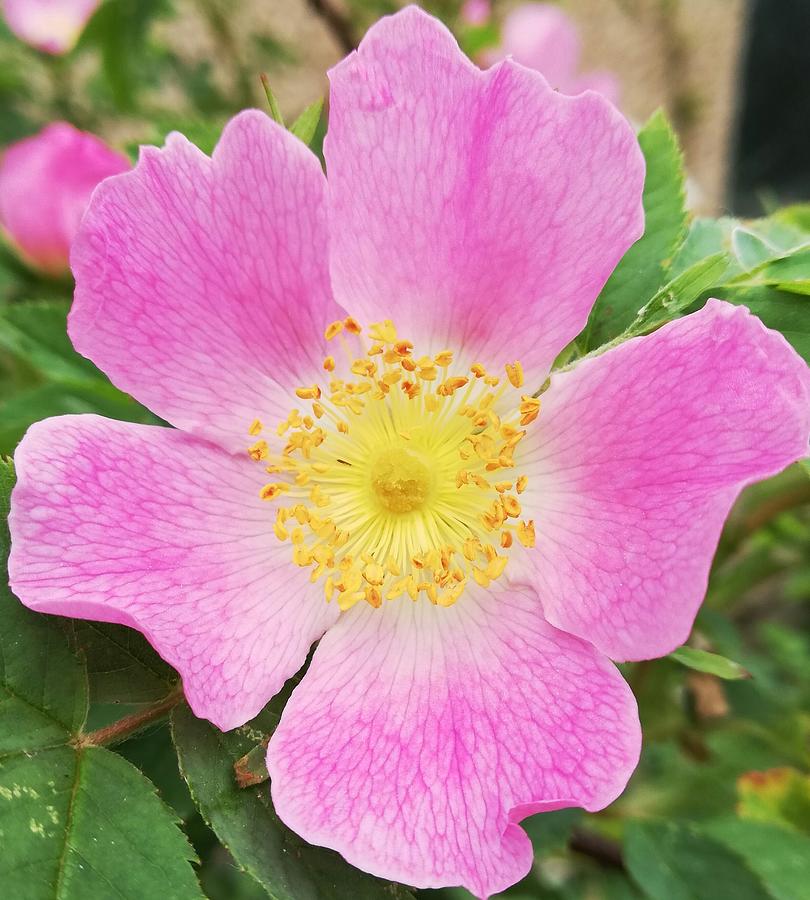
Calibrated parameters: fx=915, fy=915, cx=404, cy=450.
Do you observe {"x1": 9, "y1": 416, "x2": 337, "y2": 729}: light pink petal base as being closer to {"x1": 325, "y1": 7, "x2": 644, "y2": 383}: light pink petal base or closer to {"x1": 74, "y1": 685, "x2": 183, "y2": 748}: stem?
{"x1": 74, "y1": 685, "x2": 183, "y2": 748}: stem

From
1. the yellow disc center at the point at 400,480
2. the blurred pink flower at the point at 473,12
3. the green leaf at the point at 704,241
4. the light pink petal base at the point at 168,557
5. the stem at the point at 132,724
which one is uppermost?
the blurred pink flower at the point at 473,12

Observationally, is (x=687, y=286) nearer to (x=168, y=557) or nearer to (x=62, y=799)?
(x=168, y=557)

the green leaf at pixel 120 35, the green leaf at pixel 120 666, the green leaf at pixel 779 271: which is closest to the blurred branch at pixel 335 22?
the green leaf at pixel 120 35

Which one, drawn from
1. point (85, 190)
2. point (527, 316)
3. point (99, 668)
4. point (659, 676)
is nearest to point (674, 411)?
point (527, 316)

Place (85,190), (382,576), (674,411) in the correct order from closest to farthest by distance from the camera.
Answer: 1. (674,411)
2. (382,576)
3. (85,190)

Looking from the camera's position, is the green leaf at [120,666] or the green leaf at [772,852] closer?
the green leaf at [120,666]

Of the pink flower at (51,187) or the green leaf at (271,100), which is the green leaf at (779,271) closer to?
the green leaf at (271,100)

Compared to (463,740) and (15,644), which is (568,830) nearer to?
(463,740)
